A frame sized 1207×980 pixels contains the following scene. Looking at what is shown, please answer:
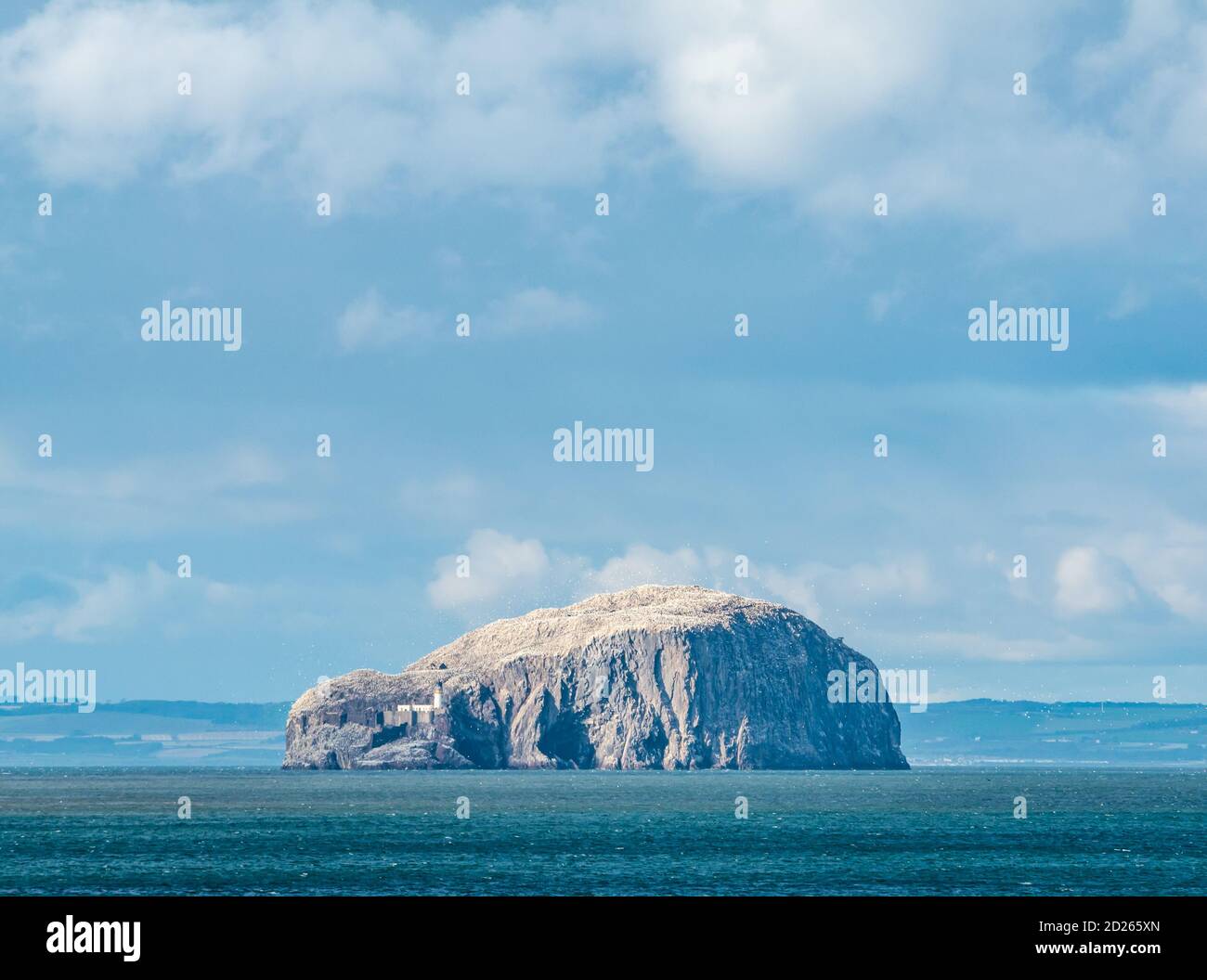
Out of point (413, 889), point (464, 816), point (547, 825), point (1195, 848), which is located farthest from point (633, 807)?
point (413, 889)

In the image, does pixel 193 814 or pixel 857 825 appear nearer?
pixel 857 825

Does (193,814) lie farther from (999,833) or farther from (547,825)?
(999,833)

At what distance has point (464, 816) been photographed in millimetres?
169500

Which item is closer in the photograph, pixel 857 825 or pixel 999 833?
pixel 999 833

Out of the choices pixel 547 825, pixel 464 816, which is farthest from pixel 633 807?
pixel 547 825

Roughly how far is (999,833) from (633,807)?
200 feet

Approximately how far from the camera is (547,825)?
499 ft
